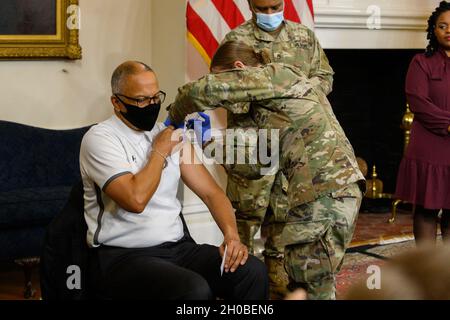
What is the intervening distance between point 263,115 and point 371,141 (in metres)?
3.74

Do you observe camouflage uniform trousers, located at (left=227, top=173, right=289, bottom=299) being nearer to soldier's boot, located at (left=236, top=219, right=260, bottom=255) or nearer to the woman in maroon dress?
soldier's boot, located at (left=236, top=219, right=260, bottom=255)

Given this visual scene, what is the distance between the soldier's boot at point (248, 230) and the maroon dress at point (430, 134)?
1.14 m

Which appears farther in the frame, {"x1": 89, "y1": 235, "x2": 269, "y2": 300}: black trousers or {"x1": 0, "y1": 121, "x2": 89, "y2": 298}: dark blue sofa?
{"x1": 0, "y1": 121, "x2": 89, "y2": 298}: dark blue sofa


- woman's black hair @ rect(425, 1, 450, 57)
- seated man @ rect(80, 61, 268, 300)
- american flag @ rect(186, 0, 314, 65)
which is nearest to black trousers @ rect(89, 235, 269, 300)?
seated man @ rect(80, 61, 268, 300)

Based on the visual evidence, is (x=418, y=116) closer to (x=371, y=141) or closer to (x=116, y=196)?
(x=371, y=141)

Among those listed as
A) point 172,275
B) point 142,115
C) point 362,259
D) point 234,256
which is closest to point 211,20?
point 362,259

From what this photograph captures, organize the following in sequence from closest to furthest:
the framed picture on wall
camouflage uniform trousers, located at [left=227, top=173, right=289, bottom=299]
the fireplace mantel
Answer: camouflage uniform trousers, located at [left=227, top=173, right=289, bottom=299], the framed picture on wall, the fireplace mantel

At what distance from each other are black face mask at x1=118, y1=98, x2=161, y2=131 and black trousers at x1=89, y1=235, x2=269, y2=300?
42cm

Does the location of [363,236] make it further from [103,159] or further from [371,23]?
[103,159]

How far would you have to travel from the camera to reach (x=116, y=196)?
261 centimetres

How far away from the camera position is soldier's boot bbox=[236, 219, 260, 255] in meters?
3.81

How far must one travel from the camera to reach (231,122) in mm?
3557

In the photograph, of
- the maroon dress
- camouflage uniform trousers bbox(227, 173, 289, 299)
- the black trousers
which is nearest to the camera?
the black trousers

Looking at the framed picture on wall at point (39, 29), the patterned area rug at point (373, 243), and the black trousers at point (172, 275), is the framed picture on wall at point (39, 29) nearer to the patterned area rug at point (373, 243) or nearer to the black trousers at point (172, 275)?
the patterned area rug at point (373, 243)
